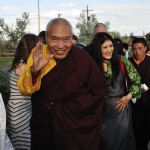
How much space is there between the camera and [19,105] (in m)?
4.67

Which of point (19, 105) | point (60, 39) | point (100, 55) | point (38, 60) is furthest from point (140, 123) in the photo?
point (38, 60)

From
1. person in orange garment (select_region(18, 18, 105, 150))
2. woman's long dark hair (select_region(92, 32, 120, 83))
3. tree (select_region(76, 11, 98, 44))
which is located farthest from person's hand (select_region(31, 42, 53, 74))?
tree (select_region(76, 11, 98, 44))

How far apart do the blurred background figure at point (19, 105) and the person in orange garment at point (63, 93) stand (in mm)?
1006

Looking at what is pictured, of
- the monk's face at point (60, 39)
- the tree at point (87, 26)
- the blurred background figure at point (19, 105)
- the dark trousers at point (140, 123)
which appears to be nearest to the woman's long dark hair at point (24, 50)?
the blurred background figure at point (19, 105)

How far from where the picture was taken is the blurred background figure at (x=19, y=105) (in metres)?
4.64

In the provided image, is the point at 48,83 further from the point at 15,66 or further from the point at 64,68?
the point at 15,66

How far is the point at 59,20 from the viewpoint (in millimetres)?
3568

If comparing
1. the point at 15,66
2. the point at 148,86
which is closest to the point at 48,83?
the point at 15,66

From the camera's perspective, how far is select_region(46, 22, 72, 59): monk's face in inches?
138

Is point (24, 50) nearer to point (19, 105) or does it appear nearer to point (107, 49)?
point (19, 105)

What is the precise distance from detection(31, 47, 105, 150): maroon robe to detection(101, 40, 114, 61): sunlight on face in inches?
45.6

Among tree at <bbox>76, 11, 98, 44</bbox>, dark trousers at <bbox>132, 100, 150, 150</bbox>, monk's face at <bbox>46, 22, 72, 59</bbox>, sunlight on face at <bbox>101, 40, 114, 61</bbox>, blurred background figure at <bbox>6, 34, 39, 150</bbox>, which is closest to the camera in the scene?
monk's face at <bbox>46, 22, 72, 59</bbox>

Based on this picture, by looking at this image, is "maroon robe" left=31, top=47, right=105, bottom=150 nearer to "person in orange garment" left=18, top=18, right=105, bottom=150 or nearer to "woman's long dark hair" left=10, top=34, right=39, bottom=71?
"person in orange garment" left=18, top=18, right=105, bottom=150

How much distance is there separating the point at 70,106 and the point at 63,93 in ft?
0.44
